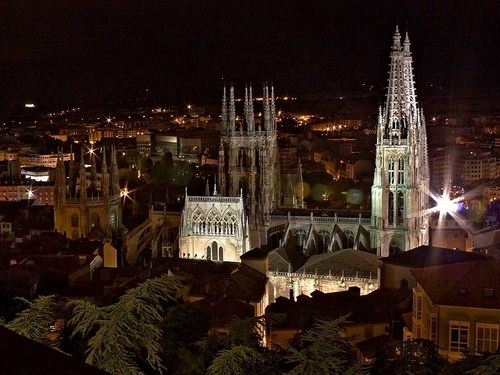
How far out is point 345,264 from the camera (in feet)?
120

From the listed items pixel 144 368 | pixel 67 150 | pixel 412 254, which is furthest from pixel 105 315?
pixel 67 150

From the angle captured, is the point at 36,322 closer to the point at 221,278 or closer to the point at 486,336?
the point at 486,336

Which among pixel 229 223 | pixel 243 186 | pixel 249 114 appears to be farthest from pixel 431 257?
pixel 249 114

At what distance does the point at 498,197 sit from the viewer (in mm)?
72500

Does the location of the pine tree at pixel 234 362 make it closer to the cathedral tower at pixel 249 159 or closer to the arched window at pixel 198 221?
the arched window at pixel 198 221

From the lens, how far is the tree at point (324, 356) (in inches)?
400

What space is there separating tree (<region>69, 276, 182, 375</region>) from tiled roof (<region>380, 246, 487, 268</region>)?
15434 mm

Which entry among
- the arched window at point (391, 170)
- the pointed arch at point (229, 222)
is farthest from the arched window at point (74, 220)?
the arched window at point (391, 170)

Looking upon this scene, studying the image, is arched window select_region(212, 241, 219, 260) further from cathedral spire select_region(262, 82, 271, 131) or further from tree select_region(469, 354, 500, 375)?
tree select_region(469, 354, 500, 375)

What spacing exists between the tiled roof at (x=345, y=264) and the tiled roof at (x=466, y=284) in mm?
13747

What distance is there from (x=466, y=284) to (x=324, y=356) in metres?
10.8

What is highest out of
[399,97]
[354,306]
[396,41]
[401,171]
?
[396,41]

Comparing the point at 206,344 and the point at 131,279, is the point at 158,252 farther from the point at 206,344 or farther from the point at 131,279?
the point at 206,344

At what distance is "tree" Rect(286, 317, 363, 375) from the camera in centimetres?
1017
